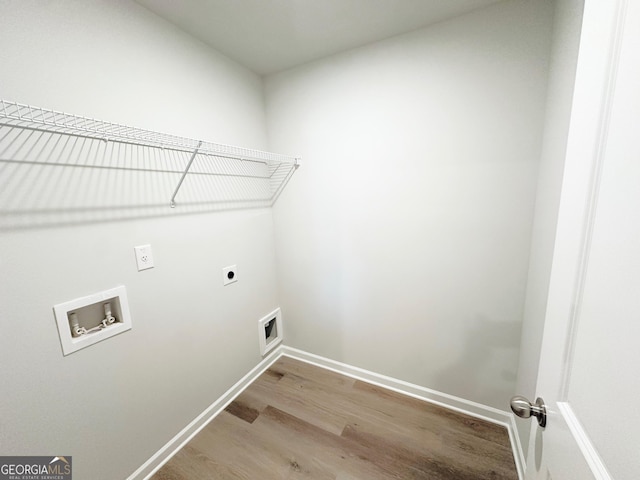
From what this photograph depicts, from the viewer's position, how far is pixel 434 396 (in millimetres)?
1720

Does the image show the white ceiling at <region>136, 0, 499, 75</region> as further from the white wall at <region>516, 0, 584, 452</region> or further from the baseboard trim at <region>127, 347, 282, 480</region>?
the baseboard trim at <region>127, 347, 282, 480</region>

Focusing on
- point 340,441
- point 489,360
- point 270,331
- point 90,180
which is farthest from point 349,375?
point 90,180

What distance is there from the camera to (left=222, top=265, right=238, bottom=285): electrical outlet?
172 centimetres

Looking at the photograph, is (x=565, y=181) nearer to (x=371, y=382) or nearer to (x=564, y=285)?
(x=564, y=285)

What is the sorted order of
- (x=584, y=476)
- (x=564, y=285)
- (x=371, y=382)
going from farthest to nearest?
(x=371, y=382), (x=564, y=285), (x=584, y=476)

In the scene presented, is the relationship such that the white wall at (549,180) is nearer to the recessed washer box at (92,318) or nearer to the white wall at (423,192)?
the white wall at (423,192)

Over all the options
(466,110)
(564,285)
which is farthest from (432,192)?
(564,285)

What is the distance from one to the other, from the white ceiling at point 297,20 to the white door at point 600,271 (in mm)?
1149

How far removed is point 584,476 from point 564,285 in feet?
1.10

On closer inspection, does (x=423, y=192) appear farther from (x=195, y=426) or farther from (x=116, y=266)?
(x=195, y=426)

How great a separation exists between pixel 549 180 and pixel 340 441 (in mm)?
1794

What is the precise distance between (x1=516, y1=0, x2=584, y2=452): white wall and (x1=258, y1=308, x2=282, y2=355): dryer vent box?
5.80ft

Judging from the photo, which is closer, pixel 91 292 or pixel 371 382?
pixel 91 292

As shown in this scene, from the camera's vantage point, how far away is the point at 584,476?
413 millimetres
